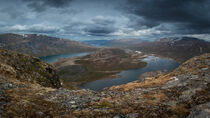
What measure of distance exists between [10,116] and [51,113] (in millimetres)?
3390

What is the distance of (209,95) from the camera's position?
1572cm

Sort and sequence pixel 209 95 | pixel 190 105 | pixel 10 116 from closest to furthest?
pixel 10 116, pixel 190 105, pixel 209 95

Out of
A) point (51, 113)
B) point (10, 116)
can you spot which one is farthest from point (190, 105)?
point (10, 116)

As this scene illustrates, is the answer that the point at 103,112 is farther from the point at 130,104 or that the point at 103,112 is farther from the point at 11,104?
the point at 11,104

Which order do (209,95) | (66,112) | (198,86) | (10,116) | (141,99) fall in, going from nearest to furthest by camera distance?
1. (10,116)
2. (66,112)
3. (209,95)
4. (141,99)
5. (198,86)

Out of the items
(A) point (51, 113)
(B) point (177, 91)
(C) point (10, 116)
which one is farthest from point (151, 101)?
(C) point (10, 116)

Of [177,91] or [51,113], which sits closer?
[51,113]

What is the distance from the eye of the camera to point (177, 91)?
19.3 metres

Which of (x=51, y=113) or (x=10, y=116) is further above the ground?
(x=10, y=116)

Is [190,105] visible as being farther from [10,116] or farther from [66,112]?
[10,116]

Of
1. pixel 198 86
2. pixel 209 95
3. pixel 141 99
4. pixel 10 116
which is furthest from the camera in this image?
pixel 198 86

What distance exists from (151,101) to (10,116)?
612 inches

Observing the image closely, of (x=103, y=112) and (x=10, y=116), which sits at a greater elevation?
(x=10, y=116)

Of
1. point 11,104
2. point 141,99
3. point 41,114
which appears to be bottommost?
point 141,99
